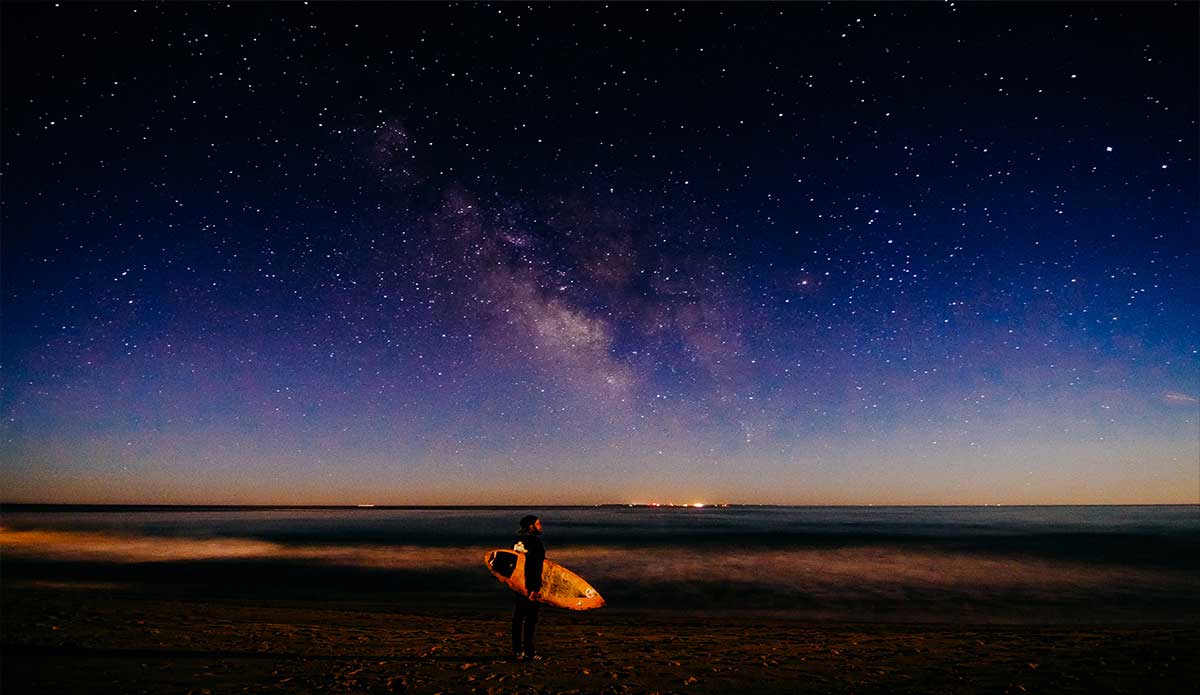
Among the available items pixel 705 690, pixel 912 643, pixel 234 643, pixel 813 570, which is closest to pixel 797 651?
pixel 912 643

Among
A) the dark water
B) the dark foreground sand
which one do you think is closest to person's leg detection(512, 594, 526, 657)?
the dark foreground sand

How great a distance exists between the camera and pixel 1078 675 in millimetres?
8406

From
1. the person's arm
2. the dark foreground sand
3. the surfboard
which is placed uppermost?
the person's arm

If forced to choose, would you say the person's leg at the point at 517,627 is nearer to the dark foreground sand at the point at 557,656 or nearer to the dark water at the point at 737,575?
the dark foreground sand at the point at 557,656

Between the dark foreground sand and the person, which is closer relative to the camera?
the dark foreground sand

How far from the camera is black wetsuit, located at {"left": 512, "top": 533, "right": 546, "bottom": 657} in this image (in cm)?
841

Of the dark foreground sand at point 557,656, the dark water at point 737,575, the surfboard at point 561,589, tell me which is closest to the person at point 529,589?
the dark foreground sand at point 557,656

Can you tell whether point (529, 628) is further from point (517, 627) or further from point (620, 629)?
point (620, 629)

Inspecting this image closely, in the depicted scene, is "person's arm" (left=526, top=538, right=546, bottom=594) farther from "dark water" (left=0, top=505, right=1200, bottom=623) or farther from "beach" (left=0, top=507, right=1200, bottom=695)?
A: "dark water" (left=0, top=505, right=1200, bottom=623)

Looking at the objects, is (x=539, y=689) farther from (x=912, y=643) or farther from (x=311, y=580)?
(x=311, y=580)

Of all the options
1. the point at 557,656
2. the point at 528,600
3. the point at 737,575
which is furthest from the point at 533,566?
the point at 737,575

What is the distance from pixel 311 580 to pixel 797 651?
19321mm

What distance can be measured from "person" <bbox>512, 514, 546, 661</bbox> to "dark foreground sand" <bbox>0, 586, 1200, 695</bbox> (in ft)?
1.12

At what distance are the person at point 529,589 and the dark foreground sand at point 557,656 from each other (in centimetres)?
34
